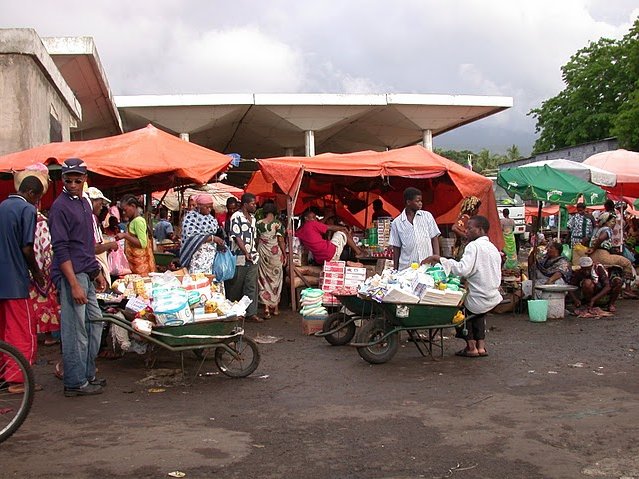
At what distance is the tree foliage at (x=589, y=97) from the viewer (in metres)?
41.7

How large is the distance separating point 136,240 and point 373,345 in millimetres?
3142

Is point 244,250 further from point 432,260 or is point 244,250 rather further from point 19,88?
point 19,88

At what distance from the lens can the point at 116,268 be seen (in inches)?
332

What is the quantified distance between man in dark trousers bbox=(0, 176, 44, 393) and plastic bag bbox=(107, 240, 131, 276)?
224cm

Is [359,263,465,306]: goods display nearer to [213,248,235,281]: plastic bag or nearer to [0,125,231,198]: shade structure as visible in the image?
[213,248,235,281]: plastic bag

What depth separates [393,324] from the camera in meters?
7.51

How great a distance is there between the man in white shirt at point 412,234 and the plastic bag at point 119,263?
3.32 meters

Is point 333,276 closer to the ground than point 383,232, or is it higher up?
closer to the ground

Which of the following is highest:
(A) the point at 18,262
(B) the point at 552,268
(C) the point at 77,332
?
(A) the point at 18,262

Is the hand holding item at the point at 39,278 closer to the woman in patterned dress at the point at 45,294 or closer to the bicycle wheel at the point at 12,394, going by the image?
the woman in patterned dress at the point at 45,294

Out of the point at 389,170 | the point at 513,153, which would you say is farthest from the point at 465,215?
the point at 513,153

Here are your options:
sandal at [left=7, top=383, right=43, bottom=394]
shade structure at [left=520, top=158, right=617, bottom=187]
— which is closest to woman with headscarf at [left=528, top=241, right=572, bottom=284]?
shade structure at [left=520, top=158, right=617, bottom=187]

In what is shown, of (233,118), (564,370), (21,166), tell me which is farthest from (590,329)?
(233,118)

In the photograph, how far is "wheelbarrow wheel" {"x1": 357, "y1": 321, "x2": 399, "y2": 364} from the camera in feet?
24.5
